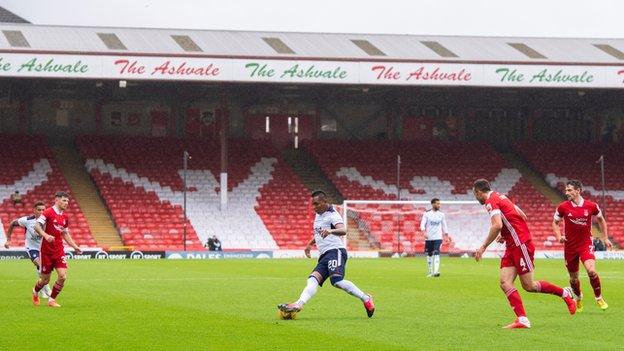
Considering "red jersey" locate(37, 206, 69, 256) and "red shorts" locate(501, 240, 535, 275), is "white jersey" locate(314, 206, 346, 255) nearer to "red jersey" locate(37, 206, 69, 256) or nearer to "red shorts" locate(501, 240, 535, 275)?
"red shorts" locate(501, 240, 535, 275)

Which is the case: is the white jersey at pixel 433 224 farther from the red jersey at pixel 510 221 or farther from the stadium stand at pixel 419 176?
the stadium stand at pixel 419 176

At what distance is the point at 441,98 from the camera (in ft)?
233


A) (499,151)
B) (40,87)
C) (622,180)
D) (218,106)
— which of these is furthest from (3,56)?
(622,180)

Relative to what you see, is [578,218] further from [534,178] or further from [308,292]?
[534,178]

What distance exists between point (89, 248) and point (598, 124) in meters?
34.1

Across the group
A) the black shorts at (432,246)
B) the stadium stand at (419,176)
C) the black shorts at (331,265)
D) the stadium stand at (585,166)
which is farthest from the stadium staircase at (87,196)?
the black shorts at (331,265)

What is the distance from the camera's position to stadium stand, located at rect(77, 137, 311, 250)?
5772 centimetres

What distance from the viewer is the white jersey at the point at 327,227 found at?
1912cm

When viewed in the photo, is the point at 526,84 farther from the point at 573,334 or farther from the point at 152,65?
the point at 573,334

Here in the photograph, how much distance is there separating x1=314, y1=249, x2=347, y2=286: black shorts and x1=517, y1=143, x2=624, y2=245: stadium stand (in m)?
45.5

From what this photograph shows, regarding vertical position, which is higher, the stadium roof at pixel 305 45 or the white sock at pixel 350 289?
the stadium roof at pixel 305 45

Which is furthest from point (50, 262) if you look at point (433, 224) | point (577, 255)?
point (433, 224)

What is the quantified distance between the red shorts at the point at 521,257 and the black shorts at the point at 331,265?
2.75 m

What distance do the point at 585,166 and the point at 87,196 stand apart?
28.1 m
